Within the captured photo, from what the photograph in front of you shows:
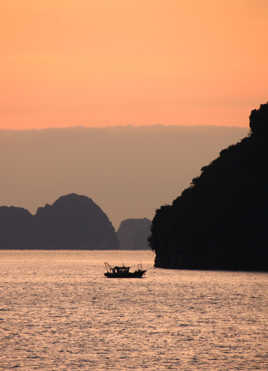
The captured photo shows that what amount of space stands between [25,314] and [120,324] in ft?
57.7

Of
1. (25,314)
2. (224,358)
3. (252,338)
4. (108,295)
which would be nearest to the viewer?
(224,358)

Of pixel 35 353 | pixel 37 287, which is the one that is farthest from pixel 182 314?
pixel 37 287

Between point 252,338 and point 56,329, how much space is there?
2011 cm

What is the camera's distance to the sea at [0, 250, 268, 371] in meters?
68.4

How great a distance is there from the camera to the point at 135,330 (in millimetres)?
90250

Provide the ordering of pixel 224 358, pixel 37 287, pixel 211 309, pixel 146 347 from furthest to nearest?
pixel 37 287, pixel 211 309, pixel 146 347, pixel 224 358

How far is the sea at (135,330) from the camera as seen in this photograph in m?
68.4

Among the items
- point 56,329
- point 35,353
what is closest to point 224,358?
point 35,353

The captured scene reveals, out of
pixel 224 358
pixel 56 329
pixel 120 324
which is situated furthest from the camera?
pixel 120 324

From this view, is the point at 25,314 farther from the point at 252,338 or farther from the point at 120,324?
the point at 252,338

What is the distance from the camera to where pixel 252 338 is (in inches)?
3255

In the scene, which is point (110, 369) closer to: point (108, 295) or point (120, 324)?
point (120, 324)

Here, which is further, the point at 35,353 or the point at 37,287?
the point at 37,287

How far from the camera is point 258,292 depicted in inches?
6147
